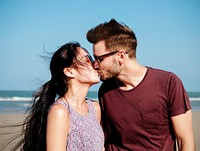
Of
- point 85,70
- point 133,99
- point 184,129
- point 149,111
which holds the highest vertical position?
point 85,70

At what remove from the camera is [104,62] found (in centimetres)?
399

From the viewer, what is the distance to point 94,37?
407 centimetres

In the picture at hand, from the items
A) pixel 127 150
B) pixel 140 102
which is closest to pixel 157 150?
pixel 127 150

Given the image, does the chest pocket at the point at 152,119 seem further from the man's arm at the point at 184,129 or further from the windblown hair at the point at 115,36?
the windblown hair at the point at 115,36

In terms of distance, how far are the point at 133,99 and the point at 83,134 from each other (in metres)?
0.75

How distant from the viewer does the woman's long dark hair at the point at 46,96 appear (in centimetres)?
352

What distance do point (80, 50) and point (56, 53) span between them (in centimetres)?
27

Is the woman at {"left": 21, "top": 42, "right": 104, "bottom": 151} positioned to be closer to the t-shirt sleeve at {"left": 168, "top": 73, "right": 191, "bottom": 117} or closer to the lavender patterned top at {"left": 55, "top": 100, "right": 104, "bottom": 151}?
the lavender patterned top at {"left": 55, "top": 100, "right": 104, "bottom": 151}

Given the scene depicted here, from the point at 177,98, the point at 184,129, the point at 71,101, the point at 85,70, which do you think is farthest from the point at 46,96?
the point at 184,129

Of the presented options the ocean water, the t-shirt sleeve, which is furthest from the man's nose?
the ocean water

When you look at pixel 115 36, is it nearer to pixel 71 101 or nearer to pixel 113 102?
pixel 113 102

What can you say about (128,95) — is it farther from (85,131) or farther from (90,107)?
(85,131)

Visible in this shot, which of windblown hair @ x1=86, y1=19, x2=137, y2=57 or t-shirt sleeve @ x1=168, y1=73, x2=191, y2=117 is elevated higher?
windblown hair @ x1=86, y1=19, x2=137, y2=57

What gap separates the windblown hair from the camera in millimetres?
3992
